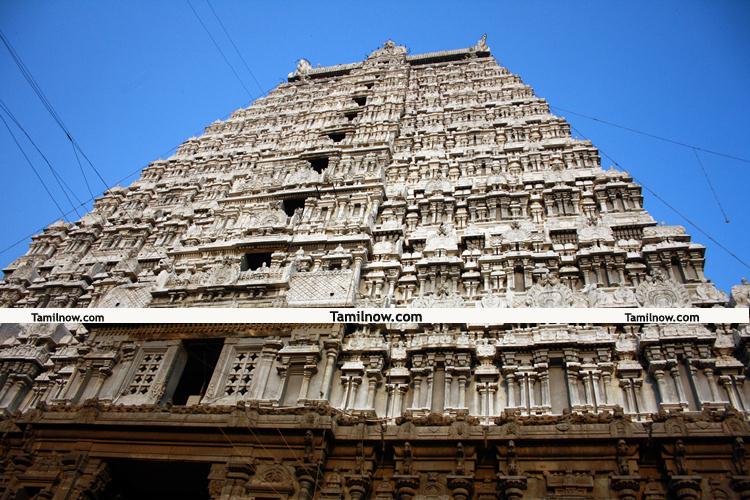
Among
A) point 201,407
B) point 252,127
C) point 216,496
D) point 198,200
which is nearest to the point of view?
point 216,496

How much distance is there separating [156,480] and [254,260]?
26.0ft

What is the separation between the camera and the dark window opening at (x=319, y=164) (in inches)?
964

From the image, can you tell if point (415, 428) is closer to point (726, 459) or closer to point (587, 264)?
point (726, 459)

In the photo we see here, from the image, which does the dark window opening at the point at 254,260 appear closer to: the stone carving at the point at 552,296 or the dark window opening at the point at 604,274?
the stone carving at the point at 552,296

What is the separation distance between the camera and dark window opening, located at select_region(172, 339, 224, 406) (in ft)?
53.7

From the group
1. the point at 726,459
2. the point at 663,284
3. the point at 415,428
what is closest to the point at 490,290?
the point at 663,284

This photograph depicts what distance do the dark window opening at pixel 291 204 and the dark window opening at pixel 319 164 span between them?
3.13 metres

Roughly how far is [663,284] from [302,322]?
894cm

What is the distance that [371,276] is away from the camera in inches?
681

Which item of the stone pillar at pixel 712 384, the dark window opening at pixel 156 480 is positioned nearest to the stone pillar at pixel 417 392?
the dark window opening at pixel 156 480

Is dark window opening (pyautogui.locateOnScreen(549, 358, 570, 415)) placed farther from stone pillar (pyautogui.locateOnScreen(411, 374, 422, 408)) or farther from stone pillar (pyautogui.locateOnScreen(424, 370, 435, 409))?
stone pillar (pyautogui.locateOnScreen(411, 374, 422, 408))

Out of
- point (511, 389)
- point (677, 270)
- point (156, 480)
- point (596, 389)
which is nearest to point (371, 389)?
point (511, 389)

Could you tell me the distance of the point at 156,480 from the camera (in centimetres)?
1363

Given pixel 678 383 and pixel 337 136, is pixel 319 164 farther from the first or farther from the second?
pixel 678 383
